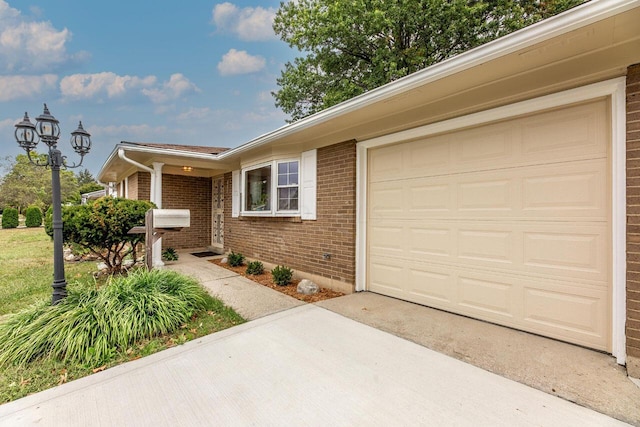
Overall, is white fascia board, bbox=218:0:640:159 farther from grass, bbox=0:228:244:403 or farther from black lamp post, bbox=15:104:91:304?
black lamp post, bbox=15:104:91:304

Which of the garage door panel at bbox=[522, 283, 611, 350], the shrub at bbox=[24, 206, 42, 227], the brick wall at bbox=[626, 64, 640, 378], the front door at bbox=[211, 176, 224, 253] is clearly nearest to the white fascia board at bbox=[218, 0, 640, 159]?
the brick wall at bbox=[626, 64, 640, 378]

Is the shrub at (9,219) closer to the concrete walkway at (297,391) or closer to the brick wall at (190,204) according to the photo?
the brick wall at (190,204)

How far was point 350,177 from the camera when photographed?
15.8ft

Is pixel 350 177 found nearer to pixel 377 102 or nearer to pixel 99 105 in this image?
pixel 377 102

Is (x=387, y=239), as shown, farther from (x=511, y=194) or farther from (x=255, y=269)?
(x=255, y=269)

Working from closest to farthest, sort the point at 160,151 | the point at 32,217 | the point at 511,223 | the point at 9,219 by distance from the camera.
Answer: the point at 511,223 < the point at 160,151 < the point at 9,219 < the point at 32,217

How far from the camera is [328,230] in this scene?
17.1ft

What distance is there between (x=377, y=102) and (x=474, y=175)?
1536 millimetres

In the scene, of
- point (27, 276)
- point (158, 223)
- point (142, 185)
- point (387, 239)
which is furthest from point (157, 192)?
point (387, 239)

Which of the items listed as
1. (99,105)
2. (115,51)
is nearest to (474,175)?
(115,51)

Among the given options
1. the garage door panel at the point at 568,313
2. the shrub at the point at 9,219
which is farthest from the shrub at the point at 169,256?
the shrub at the point at 9,219

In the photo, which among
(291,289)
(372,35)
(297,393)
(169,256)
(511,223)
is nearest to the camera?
(297,393)

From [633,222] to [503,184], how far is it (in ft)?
3.75

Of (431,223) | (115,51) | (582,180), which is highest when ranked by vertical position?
(115,51)
